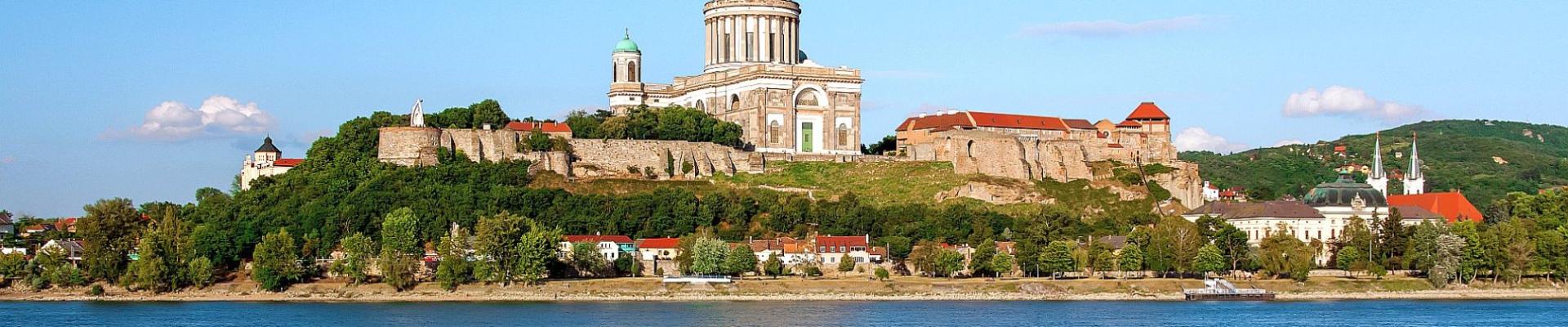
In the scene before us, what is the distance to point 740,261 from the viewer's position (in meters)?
60.5

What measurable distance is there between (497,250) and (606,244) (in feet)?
13.6

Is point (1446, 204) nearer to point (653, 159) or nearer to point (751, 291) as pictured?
point (653, 159)

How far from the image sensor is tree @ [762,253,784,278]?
6100 centimetres

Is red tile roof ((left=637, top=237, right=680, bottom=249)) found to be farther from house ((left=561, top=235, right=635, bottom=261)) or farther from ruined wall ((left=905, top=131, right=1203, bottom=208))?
ruined wall ((left=905, top=131, right=1203, bottom=208))

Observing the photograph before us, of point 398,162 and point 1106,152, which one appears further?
point 1106,152

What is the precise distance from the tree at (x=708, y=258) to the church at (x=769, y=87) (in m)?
12.8

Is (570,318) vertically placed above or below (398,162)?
below

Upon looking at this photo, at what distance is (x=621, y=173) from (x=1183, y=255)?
1910 cm

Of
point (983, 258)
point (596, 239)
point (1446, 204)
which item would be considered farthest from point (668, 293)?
point (1446, 204)

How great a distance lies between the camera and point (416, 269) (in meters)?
60.8

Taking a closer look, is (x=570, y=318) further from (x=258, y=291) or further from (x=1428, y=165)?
(x=1428, y=165)

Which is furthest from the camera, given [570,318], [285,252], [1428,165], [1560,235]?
[1428,165]

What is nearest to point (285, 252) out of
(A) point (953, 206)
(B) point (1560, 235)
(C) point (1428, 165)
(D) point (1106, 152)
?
(A) point (953, 206)

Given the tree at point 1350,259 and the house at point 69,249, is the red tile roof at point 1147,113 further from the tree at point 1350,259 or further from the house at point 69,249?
the house at point 69,249
